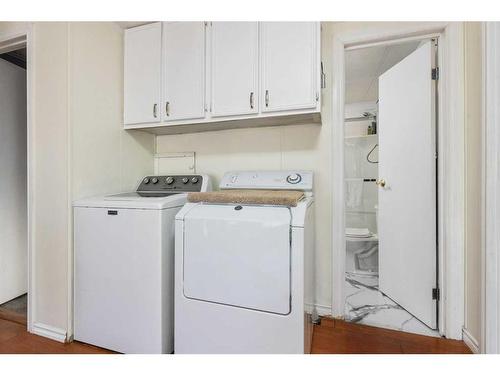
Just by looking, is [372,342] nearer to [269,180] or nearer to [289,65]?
[269,180]

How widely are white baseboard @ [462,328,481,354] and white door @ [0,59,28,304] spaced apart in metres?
3.21

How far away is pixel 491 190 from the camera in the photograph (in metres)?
1.18

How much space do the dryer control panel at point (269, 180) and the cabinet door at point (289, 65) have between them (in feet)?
1.42

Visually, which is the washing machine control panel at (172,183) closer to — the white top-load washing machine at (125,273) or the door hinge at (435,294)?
the white top-load washing machine at (125,273)

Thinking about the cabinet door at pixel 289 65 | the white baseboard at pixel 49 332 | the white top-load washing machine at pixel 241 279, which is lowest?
the white baseboard at pixel 49 332

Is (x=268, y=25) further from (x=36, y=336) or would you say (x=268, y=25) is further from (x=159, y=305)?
(x=36, y=336)

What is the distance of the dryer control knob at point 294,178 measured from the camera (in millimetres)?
1674

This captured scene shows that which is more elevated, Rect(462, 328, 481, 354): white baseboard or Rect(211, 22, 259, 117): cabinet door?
Rect(211, 22, 259, 117): cabinet door

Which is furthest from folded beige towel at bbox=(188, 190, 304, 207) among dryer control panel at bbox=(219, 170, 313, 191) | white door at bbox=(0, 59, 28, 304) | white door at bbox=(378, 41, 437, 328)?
white door at bbox=(0, 59, 28, 304)

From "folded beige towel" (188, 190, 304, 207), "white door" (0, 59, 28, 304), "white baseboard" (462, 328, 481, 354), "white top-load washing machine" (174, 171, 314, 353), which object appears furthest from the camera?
"white door" (0, 59, 28, 304)

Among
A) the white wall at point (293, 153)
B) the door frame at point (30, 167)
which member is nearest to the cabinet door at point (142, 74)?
the white wall at point (293, 153)

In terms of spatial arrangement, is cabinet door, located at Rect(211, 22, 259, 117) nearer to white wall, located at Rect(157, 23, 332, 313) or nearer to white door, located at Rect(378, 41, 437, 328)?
white wall, located at Rect(157, 23, 332, 313)

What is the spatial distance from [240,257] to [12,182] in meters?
2.13

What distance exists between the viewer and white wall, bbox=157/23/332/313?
1771mm
